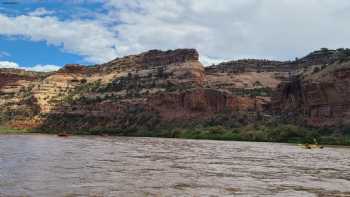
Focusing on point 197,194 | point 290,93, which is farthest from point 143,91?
point 197,194

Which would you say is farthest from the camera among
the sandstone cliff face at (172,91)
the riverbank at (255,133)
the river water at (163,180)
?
the sandstone cliff face at (172,91)

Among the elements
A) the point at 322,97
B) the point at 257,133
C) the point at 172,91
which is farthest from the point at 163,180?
the point at 172,91

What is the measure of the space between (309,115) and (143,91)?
45.0 meters

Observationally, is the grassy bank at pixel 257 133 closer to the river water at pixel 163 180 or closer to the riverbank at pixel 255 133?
the riverbank at pixel 255 133

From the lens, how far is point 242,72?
133 metres

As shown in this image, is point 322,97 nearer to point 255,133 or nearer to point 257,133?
point 257,133

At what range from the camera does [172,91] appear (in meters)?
111

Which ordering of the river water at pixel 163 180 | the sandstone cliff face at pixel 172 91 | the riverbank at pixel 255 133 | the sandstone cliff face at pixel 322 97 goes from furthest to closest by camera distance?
1. the sandstone cliff face at pixel 172 91
2. the sandstone cliff face at pixel 322 97
3. the riverbank at pixel 255 133
4. the river water at pixel 163 180

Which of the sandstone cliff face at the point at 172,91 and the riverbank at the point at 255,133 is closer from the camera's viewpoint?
the riverbank at the point at 255,133

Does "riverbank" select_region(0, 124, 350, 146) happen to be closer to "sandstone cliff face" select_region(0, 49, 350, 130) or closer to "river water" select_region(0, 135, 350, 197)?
"sandstone cliff face" select_region(0, 49, 350, 130)

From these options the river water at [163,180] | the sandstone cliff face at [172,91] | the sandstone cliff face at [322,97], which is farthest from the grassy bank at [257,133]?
the river water at [163,180]

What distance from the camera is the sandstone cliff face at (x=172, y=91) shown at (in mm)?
83062

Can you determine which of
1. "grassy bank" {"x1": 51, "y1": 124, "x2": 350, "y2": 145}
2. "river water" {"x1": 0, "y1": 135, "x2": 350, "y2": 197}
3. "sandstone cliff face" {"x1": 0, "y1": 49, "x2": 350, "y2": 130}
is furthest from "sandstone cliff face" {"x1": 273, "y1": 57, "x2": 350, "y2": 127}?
"river water" {"x1": 0, "y1": 135, "x2": 350, "y2": 197}

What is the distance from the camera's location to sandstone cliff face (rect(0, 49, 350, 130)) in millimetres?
83062
